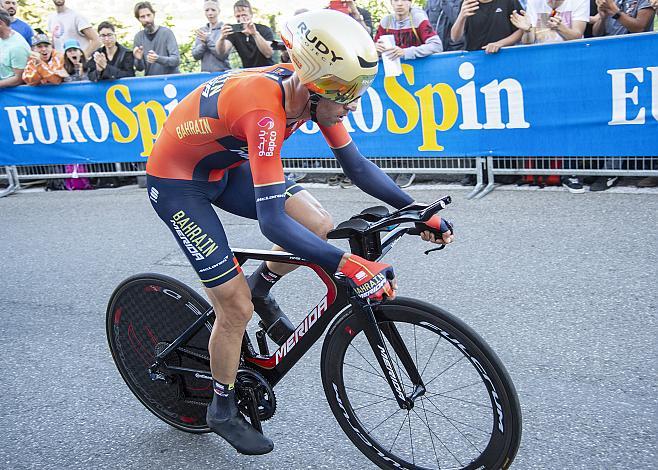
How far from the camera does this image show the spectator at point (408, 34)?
26.6 ft

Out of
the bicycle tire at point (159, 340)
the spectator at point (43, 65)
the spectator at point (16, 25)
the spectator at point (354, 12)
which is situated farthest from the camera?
the spectator at point (16, 25)

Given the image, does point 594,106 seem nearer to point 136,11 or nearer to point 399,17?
point 399,17

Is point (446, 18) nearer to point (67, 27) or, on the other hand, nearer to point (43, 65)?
point (43, 65)

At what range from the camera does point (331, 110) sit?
9.70ft

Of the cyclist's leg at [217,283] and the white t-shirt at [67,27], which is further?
the white t-shirt at [67,27]

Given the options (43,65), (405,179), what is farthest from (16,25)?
(405,179)

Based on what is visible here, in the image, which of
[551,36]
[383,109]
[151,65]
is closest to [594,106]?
[551,36]

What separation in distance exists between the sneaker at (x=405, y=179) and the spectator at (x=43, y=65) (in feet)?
16.2

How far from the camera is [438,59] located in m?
7.98

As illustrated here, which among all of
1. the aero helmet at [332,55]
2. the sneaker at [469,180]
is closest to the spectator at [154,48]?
the sneaker at [469,180]

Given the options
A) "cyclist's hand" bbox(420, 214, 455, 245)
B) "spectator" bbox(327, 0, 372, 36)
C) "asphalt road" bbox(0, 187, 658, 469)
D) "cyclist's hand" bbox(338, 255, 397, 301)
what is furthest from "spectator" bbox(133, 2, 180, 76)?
"cyclist's hand" bbox(338, 255, 397, 301)

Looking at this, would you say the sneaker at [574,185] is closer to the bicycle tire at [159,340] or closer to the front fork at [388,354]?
the front fork at [388,354]

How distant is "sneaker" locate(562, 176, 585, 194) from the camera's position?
760 cm

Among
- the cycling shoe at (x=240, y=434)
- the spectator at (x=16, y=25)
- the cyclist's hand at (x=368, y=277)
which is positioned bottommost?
the cycling shoe at (x=240, y=434)
